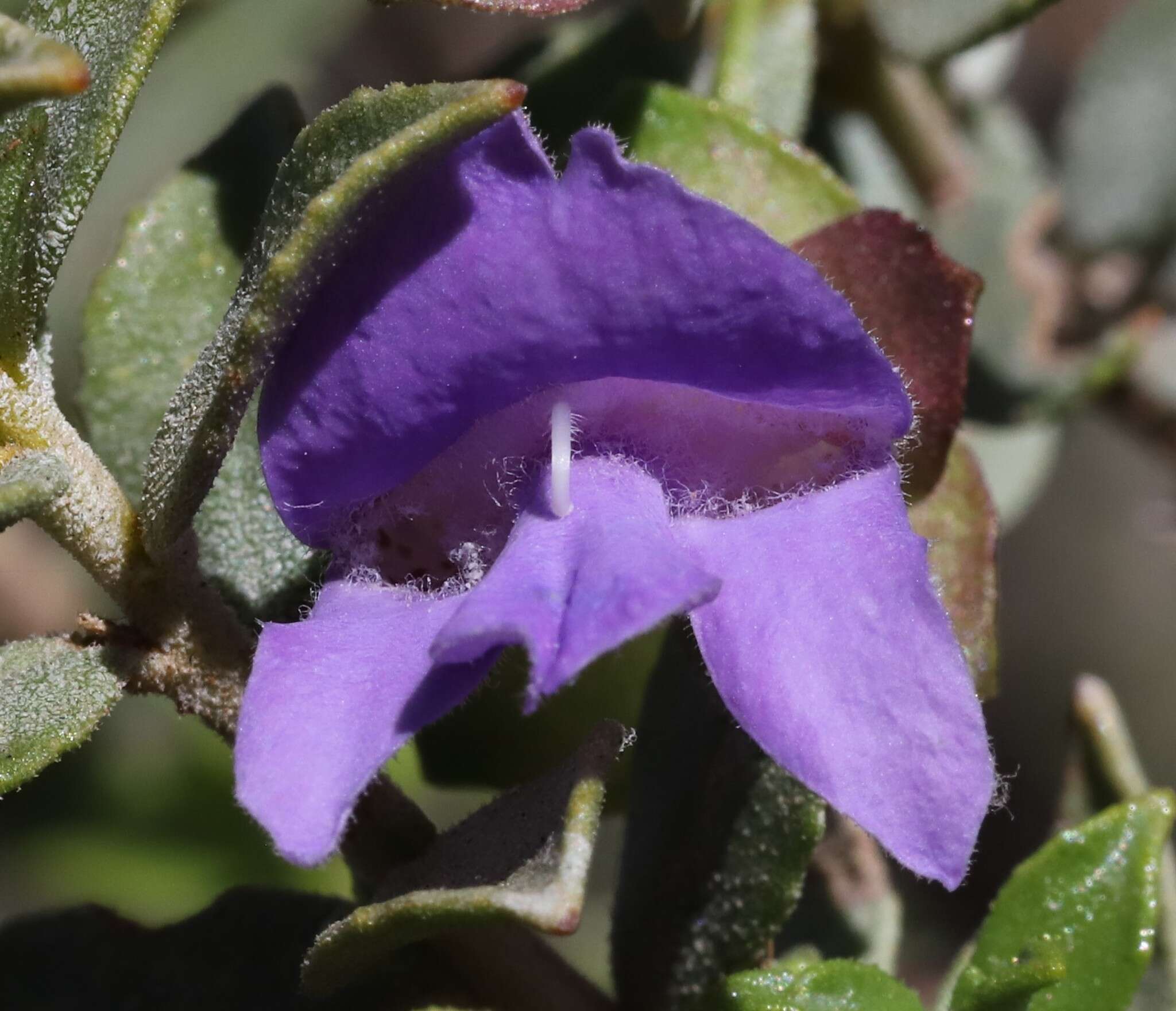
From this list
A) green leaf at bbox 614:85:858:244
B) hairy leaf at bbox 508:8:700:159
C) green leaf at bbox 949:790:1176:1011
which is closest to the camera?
green leaf at bbox 949:790:1176:1011

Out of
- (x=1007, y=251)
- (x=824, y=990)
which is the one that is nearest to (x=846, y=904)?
(x=824, y=990)

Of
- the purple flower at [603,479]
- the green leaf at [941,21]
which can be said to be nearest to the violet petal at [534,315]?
the purple flower at [603,479]

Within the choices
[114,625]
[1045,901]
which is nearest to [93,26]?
[114,625]

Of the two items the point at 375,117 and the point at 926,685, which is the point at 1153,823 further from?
the point at 375,117

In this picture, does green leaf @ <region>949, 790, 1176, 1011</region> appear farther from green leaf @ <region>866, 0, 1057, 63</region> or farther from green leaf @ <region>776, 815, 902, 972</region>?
green leaf @ <region>866, 0, 1057, 63</region>

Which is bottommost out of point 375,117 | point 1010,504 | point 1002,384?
point 1010,504

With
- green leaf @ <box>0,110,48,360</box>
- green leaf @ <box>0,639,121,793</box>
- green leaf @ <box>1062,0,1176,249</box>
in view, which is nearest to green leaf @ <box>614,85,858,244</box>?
green leaf @ <box>0,110,48,360</box>
